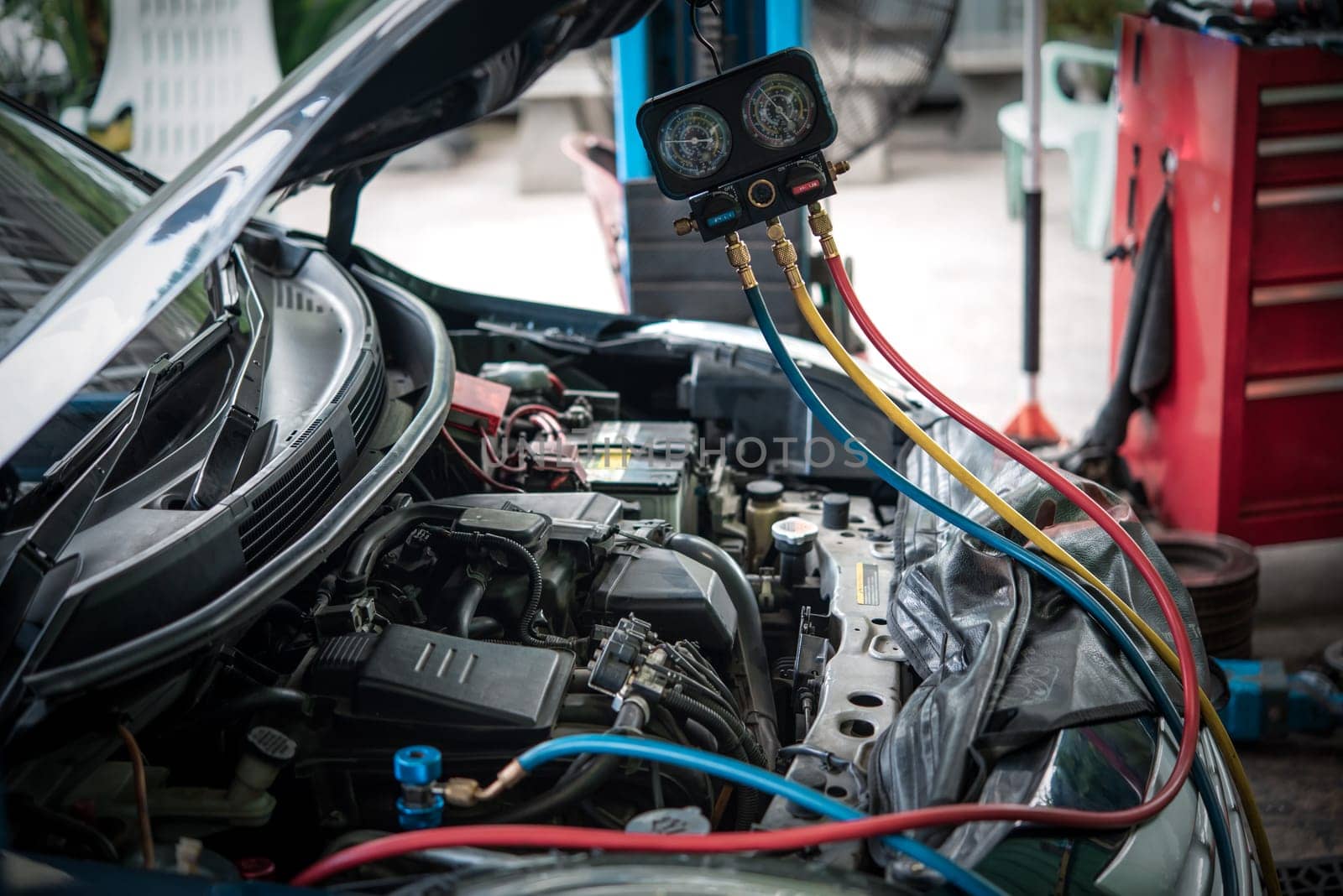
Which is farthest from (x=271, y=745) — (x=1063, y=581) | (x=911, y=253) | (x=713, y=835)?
(x=911, y=253)

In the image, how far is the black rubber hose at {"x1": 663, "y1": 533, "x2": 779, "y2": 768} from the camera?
1907 millimetres

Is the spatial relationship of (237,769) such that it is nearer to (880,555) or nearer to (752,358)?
(880,555)

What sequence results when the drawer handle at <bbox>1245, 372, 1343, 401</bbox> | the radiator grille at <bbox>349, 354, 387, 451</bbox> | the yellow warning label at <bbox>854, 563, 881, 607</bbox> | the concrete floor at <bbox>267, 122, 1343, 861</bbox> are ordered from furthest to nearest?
the drawer handle at <bbox>1245, 372, 1343, 401</bbox> < the concrete floor at <bbox>267, 122, 1343, 861</bbox> < the yellow warning label at <bbox>854, 563, 881, 607</bbox> < the radiator grille at <bbox>349, 354, 387, 451</bbox>

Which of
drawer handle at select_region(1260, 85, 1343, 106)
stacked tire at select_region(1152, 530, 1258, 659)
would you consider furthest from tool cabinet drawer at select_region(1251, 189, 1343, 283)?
stacked tire at select_region(1152, 530, 1258, 659)

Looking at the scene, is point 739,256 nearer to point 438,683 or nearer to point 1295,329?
point 438,683

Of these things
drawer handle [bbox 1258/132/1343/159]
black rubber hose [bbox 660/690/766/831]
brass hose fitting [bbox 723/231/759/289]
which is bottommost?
black rubber hose [bbox 660/690/766/831]

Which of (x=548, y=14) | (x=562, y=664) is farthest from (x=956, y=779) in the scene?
(x=548, y=14)

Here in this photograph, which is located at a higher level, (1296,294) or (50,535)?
(1296,294)

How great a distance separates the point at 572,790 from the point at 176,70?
686 centimetres

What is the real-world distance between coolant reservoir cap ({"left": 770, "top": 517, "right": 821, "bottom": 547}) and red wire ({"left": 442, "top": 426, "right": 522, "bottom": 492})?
1.46 feet

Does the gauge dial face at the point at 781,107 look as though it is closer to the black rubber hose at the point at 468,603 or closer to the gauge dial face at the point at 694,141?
the gauge dial face at the point at 694,141

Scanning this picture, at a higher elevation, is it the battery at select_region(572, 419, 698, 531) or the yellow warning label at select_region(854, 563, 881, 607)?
the battery at select_region(572, 419, 698, 531)

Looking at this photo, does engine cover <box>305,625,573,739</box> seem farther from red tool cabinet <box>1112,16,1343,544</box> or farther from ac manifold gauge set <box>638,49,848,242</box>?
red tool cabinet <box>1112,16,1343,544</box>

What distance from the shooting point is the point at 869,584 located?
1953mm
